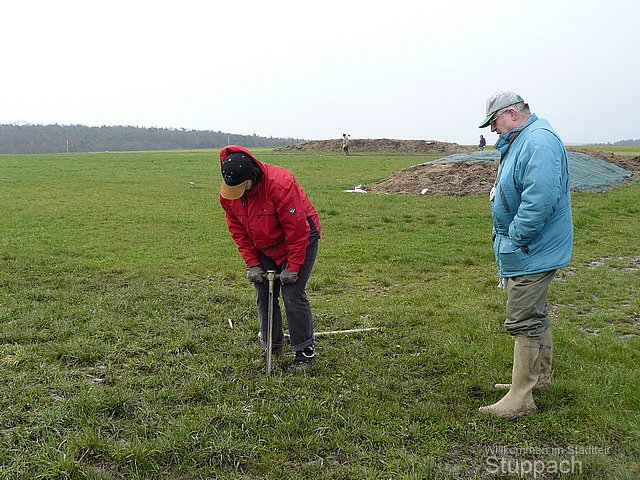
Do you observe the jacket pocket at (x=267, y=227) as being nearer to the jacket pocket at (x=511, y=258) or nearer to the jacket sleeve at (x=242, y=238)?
the jacket sleeve at (x=242, y=238)

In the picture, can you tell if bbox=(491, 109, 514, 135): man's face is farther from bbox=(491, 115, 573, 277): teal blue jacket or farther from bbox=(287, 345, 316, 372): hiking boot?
bbox=(287, 345, 316, 372): hiking boot

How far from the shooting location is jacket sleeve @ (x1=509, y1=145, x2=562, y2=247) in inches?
155

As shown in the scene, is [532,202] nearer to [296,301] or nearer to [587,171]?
[296,301]

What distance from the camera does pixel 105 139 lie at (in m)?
93.7

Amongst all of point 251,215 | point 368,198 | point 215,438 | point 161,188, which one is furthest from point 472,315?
point 161,188

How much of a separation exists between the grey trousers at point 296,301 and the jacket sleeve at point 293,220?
0.13 m

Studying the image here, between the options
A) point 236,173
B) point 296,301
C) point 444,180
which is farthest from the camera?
point 444,180

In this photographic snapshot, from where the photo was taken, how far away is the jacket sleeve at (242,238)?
512cm

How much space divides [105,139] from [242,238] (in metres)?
96.2

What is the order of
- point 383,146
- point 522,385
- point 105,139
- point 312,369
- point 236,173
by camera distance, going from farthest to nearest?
point 105,139 → point 383,146 → point 312,369 → point 236,173 → point 522,385

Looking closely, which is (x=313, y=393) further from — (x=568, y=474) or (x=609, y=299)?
(x=609, y=299)

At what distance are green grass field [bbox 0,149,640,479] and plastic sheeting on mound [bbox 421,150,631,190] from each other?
7888 mm

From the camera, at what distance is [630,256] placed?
9.76 meters

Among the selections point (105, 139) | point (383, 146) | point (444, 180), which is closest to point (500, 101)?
point (444, 180)
